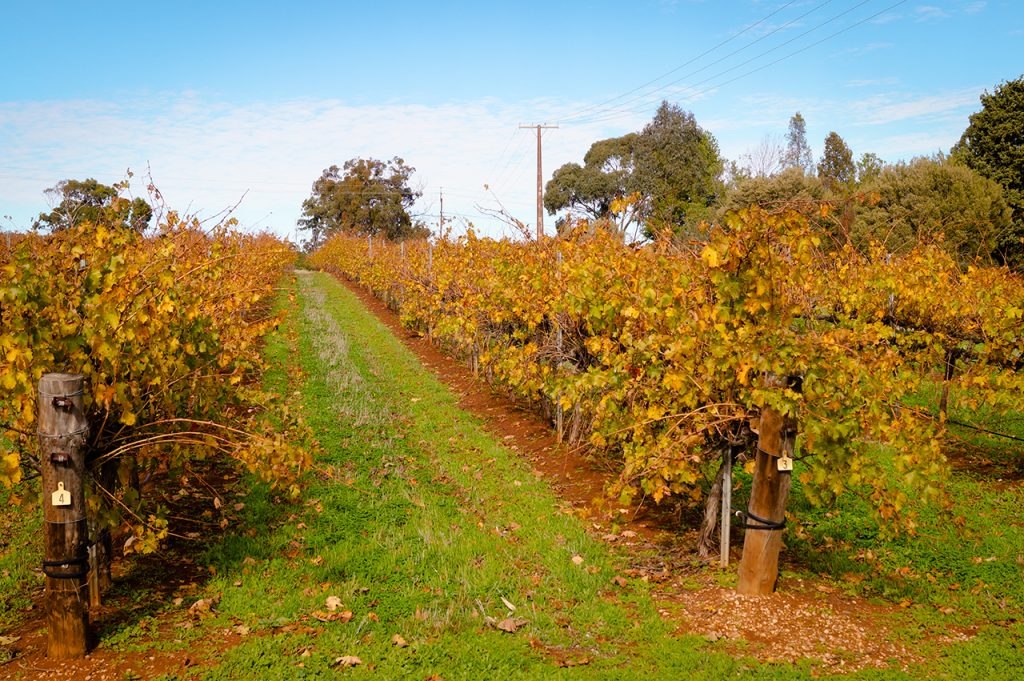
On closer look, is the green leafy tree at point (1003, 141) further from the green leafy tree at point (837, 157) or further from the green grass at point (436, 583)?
the green grass at point (436, 583)

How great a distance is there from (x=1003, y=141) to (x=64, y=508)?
107 feet

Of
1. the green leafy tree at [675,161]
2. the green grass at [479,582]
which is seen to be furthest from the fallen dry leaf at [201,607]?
the green leafy tree at [675,161]

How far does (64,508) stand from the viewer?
3703mm

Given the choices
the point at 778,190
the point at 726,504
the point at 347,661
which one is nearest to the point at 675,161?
the point at 778,190

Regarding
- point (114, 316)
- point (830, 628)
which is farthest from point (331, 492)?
point (830, 628)

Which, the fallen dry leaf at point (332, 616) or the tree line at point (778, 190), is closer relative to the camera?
the fallen dry leaf at point (332, 616)

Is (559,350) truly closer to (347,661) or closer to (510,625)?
(510,625)

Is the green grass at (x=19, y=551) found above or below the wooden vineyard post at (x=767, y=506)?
below

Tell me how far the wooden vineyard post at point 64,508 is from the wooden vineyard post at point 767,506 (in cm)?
385

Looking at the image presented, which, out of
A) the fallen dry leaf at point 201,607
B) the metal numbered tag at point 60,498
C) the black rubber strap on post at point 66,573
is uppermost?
the metal numbered tag at point 60,498

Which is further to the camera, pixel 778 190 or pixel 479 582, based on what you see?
→ pixel 778 190

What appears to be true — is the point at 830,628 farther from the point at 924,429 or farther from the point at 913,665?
the point at 924,429

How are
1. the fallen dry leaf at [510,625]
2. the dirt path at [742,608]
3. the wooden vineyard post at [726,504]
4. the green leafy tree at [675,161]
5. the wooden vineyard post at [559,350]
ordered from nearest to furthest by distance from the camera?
the dirt path at [742,608] → the fallen dry leaf at [510,625] → the wooden vineyard post at [726,504] → the wooden vineyard post at [559,350] → the green leafy tree at [675,161]

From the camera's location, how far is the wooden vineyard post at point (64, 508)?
Answer: 144 inches
